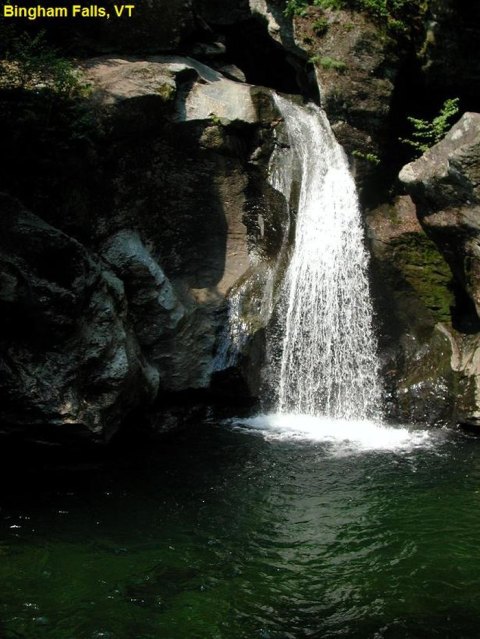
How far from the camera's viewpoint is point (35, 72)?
935cm

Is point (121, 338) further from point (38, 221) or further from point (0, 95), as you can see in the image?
point (0, 95)

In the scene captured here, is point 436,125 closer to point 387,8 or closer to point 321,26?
point 387,8

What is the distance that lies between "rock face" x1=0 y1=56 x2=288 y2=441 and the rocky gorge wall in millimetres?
26

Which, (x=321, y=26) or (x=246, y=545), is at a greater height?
(x=321, y=26)

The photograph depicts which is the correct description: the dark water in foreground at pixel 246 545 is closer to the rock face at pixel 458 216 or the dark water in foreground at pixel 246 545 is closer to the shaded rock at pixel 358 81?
the rock face at pixel 458 216

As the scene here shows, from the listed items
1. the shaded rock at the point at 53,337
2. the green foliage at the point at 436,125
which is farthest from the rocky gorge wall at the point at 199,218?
the green foliage at the point at 436,125

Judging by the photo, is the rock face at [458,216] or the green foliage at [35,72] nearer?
the green foliage at [35,72]

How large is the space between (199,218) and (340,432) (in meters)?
4.46

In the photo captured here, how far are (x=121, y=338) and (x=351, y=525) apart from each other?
3.88 meters

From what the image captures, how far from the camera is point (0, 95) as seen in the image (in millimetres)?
8906

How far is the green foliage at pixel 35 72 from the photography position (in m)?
9.06

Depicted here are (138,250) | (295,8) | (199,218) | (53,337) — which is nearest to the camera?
(53,337)

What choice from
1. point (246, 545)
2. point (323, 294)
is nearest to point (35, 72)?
point (323, 294)

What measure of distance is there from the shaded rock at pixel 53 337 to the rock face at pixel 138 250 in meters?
0.02
